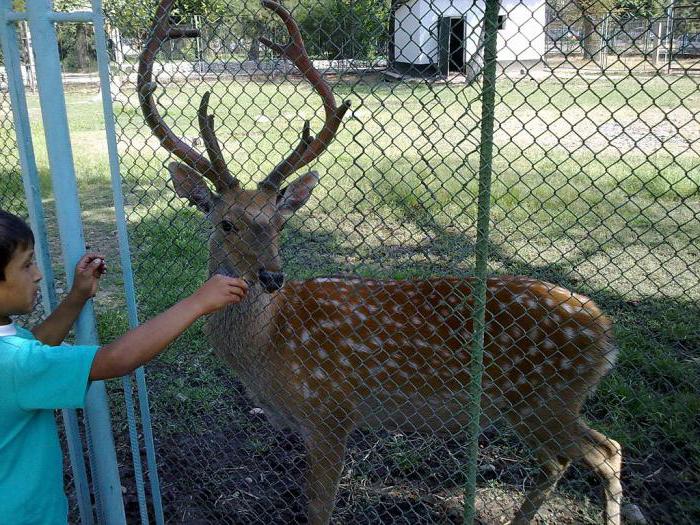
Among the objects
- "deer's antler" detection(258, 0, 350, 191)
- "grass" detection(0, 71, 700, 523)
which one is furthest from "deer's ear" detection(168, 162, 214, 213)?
"deer's antler" detection(258, 0, 350, 191)

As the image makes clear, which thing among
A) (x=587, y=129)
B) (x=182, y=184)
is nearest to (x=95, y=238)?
(x=182, y=184)

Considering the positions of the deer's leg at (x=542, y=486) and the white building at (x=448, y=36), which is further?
the deer's leg at (x=542, y=486)

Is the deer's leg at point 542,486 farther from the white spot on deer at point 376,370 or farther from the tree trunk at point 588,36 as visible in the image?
the tree trunk at point 588,36

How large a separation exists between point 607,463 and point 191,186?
228 cm

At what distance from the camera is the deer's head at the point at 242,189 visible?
292 cm

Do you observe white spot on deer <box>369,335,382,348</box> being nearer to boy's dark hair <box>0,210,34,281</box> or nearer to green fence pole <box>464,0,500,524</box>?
green fence pole <box>464,0,500,524</box>

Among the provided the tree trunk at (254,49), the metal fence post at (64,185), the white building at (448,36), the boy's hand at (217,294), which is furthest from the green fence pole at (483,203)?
the tree trunk at (254,49)

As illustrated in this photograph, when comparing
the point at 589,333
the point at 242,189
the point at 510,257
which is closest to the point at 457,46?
the point at 242,189

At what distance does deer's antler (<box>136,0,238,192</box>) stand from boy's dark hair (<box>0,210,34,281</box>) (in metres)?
0.97

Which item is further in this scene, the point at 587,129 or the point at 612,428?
the point at 587,129

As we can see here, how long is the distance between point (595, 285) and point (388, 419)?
8.55 feet

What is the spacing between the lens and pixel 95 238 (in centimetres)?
681

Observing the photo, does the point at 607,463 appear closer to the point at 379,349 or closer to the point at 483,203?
the point at 379,349

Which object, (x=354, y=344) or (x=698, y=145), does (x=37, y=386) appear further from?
(x=698, y=145)
